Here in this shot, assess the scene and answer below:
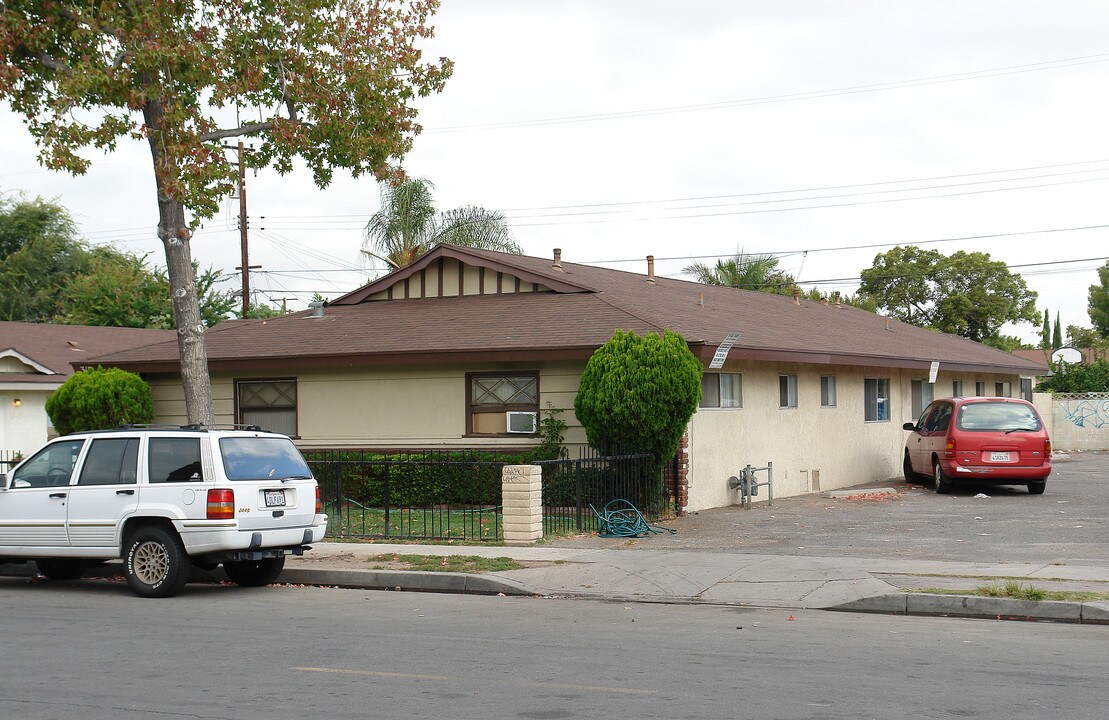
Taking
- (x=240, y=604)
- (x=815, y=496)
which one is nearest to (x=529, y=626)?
(x=240, y=604)

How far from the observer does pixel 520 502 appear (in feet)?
51.7

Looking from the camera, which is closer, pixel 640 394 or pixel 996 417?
pixel 640 394

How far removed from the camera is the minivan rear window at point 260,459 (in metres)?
12.6

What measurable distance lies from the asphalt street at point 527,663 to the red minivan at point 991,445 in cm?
1186

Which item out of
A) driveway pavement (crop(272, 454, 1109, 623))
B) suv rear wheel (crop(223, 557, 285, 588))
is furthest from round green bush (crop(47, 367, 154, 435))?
suv rear wheel (crop(223, 557, 285, 588))

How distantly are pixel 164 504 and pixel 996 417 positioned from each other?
15510 millimetres

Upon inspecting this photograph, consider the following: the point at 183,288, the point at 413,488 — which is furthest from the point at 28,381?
the point at 183,288

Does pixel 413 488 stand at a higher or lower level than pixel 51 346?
lower

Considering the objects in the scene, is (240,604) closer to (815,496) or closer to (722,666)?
(722,666)

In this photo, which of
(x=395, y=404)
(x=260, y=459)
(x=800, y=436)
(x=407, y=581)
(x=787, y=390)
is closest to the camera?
(x=260, y=459)

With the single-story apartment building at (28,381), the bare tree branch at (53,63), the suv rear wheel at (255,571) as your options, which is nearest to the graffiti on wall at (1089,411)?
the single-story apartment building at (28,381)

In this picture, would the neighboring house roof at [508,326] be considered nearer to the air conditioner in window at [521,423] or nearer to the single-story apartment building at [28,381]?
the air conditioner in window at [521,423]

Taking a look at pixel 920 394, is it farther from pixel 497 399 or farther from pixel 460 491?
pixel 460 491

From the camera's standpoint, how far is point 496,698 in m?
7.60
